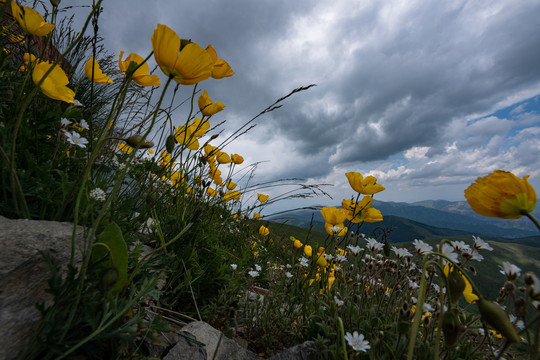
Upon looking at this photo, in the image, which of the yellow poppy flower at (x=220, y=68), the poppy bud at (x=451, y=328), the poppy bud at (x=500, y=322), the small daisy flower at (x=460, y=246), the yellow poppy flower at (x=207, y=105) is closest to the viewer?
the poppy bud at (x=500, y=322)

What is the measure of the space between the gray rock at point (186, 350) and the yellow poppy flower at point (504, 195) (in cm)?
166

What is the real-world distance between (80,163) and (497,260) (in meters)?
135

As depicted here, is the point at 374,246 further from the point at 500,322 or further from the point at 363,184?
the point at 500,322

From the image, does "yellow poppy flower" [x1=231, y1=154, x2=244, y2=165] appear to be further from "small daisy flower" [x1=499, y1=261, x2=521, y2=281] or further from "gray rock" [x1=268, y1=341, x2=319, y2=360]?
"small daisy flower" [x1=499, y1=261, x2=521, y2=281]

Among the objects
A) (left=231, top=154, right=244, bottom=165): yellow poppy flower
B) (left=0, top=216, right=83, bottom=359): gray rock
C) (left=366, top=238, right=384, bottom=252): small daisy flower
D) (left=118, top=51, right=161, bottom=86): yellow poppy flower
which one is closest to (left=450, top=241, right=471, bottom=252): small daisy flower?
(left=366, top=238, right=384, bottom=252): small daisy flower

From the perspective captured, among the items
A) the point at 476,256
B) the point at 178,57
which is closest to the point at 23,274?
the point at 178,57

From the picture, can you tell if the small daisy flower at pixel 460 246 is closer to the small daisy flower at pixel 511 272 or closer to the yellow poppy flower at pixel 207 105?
the small daisy flower at pixel 511 272

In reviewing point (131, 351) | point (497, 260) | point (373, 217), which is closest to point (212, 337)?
point (131, 351)

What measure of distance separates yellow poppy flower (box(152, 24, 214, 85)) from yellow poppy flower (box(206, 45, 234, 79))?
12.8 inches

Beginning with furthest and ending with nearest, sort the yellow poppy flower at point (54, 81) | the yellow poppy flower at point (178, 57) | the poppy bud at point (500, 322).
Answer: the yellow poppy flower at point (54, 81) → the yellow poppy flower at point (178, 57) → the poppy bud at point (500, 322)

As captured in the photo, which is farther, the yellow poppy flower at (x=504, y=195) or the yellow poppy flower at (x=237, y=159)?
the yellow poppy flower at (x=237, y=159)

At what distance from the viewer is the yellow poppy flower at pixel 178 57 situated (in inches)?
45.9

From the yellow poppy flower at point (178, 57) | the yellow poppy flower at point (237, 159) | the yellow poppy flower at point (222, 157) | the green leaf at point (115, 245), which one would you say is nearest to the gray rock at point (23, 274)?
the green leaf at point (115, 245)

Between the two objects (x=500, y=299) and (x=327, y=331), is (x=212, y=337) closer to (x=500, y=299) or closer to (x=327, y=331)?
(x=327, y=331)
